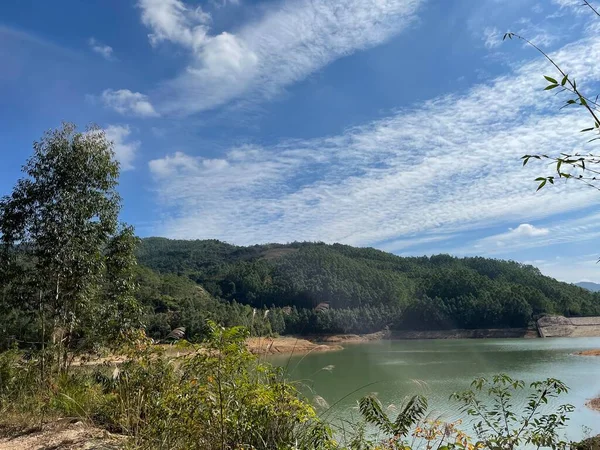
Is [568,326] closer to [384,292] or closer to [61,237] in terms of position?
[384,292]

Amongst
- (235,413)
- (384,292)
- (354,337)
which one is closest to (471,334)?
(354,337)

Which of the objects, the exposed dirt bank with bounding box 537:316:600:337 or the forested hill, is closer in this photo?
the exposed dirt bank with bounding box 537:316:600:337

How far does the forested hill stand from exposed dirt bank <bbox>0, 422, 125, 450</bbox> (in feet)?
126

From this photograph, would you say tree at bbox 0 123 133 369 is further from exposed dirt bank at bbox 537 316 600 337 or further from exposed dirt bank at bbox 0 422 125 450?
exposed dirt bank at bbox 537 316 600 337

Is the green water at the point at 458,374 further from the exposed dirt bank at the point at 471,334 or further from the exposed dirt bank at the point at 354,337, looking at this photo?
the exposed dirt bank at the point at 354,337

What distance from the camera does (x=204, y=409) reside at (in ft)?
7.43

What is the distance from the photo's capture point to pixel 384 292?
230 feet

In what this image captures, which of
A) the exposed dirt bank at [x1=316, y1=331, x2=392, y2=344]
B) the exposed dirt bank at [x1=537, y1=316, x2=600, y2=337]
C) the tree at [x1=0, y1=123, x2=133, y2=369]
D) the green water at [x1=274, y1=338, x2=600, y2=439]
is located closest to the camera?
the tree at [x1=0, y1=123, x2=133, y2=369]

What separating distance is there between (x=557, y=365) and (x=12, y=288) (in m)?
27.4

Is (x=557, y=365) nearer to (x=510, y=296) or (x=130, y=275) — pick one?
(x=130, y=275)

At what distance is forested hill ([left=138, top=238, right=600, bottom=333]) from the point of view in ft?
194

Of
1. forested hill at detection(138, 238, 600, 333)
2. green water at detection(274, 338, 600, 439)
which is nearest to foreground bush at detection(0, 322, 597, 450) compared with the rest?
green water at detection(274, 338, 600, 439)

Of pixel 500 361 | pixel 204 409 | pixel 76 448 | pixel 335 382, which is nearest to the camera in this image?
pixel 204 409

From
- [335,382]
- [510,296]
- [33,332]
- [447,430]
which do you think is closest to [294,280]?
[510,296]
